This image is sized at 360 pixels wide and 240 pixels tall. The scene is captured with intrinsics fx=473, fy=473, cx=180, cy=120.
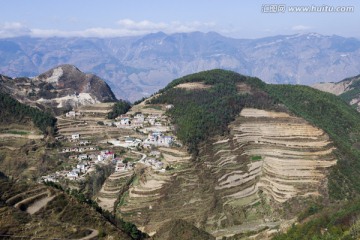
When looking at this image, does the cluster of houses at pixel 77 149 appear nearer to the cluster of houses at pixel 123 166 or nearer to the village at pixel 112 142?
the village at pixel 112 142

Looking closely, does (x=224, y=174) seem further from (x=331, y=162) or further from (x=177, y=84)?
(x=177, y=84)

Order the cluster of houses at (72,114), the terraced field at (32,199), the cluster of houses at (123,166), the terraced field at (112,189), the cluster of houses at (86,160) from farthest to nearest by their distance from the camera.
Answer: the cluster of houses at (72,114) < the cluster of houses at (123,166) < the cluster of houses at (86,160) < the terraced field at (112,189) < the terraced field at (32,199)

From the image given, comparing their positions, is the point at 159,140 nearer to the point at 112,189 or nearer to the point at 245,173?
the point at 112,189

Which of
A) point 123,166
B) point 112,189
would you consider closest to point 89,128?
point 123,166

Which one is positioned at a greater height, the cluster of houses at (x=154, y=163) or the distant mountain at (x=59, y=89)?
the cluster of houses at (x=154, y=163)

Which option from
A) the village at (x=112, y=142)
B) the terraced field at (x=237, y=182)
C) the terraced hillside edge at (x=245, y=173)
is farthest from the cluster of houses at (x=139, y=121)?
the terraced field at (x=237, y=182)

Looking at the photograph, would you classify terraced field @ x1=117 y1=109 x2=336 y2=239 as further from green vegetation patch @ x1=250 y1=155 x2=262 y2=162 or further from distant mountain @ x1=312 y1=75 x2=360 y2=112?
distant mountain @ x1=312 y1=75 x2=360 y2=112

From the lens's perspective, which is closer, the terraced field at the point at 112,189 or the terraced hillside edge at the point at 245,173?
the terraced hillside edge at the point at 245,173
